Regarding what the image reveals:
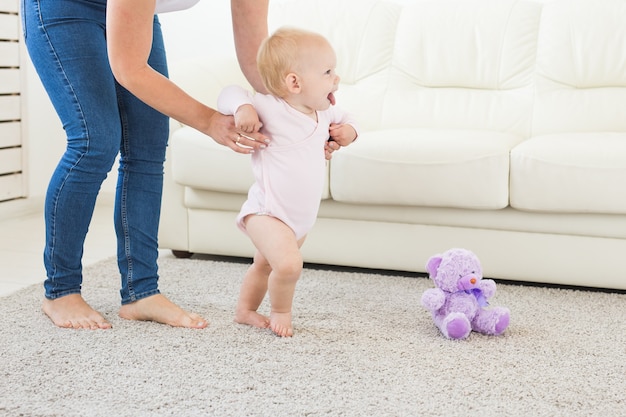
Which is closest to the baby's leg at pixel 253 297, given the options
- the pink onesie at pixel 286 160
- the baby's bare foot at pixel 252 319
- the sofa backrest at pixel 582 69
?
the baby's bare foot at pixel 252 319

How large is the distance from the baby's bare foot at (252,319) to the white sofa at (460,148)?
593 mm

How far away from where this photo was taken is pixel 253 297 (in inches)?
77.7

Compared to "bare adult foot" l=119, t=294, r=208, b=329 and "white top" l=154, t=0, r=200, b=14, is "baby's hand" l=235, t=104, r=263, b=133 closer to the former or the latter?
"white top" l=154, t=0, r=200, b=14

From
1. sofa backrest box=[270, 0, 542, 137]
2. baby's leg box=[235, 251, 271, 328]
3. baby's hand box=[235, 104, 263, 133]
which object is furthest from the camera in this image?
sofa backrest box=[270, 0, 542, 137]

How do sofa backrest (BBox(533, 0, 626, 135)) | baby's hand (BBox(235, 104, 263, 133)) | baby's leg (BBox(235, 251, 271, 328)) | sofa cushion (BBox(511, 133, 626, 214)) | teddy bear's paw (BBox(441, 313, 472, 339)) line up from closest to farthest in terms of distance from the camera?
baby's hand (BBox(235, 104, 263, 133)), teddy bear's paw (BBox(441, 313, 472, 339)), baby's leg (BBox(235, 251, 271, 328)), sofa cushion (BBox(511, 133, 626, 214)), sofa backrest (BBox(533, 0, 626, 135))

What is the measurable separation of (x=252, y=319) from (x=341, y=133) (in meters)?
0.47

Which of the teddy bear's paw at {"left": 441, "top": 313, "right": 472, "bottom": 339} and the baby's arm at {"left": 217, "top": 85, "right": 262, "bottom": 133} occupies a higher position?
the baby's arm at {"left": 217, "top": 85, "right": 262, "bottom": 133}

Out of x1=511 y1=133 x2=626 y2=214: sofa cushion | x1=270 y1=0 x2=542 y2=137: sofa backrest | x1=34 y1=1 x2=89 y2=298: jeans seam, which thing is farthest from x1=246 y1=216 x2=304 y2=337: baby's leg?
x1=270 y1=0 x2=542 y2=137: sofa backrest

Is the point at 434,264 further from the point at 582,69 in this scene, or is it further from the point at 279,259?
the point at 582,69

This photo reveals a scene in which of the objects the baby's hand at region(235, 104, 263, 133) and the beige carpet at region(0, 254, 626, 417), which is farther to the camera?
the baby's hand at region(235, 104, 263, 133)

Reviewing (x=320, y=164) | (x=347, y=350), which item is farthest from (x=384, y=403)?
(x=320, y=164)

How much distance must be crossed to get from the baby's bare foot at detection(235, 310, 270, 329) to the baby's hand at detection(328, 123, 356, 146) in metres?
0.44

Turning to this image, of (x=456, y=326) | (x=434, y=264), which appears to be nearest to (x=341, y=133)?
(x=434, y=264)

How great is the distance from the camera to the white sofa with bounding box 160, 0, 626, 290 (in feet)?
7.51
